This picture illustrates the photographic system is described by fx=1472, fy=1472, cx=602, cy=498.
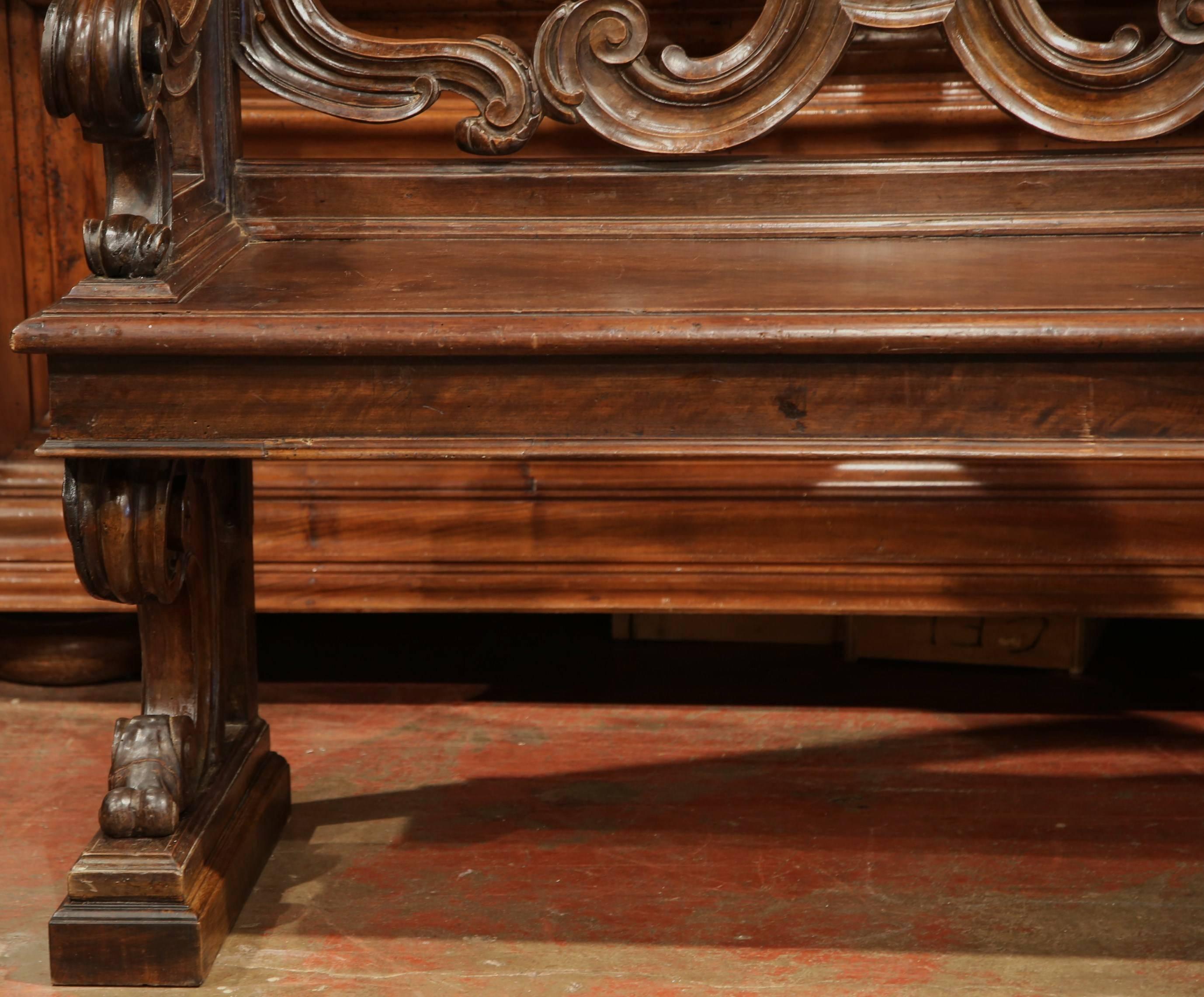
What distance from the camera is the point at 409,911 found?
1.46m

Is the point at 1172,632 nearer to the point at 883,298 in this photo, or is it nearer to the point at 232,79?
the point at 883,298

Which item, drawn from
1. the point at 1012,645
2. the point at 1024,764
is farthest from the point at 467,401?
the point at 1012,645

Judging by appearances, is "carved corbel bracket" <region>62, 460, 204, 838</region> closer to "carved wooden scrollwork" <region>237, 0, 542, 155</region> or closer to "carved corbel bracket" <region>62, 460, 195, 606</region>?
"carved corbel bracket" <region>62, 460, 195, 606</region>

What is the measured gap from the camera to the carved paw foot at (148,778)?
4.41 feet

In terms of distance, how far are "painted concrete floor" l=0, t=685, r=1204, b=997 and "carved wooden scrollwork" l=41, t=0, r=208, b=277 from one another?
0.66 metres

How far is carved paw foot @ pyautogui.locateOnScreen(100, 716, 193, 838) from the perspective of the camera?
134 centimetres

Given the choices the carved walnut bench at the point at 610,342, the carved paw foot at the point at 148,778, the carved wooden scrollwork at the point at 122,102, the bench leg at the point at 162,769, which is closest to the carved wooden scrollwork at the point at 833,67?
the carved walnut bench at the point at 610,342

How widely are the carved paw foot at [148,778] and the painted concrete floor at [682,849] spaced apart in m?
0.15

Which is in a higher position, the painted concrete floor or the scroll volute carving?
the scroll volute carving

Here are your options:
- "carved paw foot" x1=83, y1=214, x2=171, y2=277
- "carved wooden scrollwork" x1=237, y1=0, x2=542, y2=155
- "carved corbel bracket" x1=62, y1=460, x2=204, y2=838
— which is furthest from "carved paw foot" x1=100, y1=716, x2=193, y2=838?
"carved wooden scrollwork" x1=237, y1=0, x2=542, y2=155

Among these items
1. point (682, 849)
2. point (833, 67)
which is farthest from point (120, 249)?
point (682, 849)

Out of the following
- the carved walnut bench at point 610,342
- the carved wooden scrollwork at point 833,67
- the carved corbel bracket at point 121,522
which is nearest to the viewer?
the carved walnut bench at point 610,342

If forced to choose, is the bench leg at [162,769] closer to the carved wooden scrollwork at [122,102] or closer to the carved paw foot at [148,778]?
the carved paw foot at [148,778]

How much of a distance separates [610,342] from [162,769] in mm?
610
